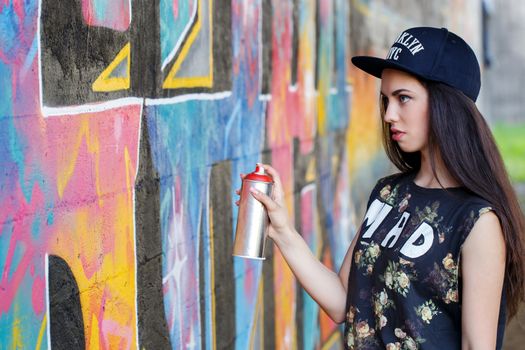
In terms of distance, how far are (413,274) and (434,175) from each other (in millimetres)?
319

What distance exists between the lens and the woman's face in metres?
2.72

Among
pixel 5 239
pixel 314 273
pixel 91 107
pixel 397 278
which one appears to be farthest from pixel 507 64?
pixel 5 239

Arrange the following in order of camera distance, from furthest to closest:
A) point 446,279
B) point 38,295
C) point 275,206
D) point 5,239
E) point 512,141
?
point 512,141
point 275,206
point 446,279
point 38,295
point 5,239

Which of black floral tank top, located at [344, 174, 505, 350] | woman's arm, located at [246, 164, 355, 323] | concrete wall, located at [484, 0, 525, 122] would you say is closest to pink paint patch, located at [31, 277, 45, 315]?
woman's arm, located at [246, 164, 355, 323]

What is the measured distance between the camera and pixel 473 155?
8.69 ft

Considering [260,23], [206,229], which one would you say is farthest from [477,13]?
[206,229]

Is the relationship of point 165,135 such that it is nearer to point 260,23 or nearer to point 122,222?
point 122,222

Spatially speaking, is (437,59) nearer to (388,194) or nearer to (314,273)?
(388,194)

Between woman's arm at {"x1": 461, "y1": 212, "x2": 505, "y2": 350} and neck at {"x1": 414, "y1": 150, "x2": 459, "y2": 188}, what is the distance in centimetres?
21

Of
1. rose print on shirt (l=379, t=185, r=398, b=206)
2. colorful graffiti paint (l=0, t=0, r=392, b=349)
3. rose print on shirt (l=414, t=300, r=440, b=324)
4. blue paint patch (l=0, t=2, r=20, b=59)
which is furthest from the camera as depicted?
rose print on shirt (l=379, t=185, r=398, b=206)

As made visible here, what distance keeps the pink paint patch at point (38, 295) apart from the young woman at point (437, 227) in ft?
2.25

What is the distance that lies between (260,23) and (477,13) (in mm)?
14150

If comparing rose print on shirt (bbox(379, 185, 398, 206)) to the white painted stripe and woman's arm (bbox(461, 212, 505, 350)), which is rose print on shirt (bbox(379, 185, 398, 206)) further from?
the white painted stripe

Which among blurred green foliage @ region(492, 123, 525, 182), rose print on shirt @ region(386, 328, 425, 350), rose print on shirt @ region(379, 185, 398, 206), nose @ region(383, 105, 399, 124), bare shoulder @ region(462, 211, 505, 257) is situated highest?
nose @ region(383, 105, 399, 124)
